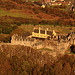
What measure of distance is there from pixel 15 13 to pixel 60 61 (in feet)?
198

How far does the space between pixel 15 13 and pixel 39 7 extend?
23869 mm

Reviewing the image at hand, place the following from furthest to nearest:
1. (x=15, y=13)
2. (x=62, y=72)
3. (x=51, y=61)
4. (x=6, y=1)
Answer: (x=6, y=1)
(x=15, y=13)
(x=51, y=61)
(x=62, y=72)

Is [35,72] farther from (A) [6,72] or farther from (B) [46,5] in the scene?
(B) [46,5]

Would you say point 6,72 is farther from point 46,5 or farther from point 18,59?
point 46,5

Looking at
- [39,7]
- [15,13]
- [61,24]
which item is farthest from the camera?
[39,7]

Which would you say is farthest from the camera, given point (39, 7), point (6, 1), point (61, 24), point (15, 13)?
point (39, 7)

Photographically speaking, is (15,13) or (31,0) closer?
(15,13)

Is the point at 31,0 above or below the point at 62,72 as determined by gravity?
above

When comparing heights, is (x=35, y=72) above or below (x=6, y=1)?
below

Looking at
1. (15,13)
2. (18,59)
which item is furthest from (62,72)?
(15,13)

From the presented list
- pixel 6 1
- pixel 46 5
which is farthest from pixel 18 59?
pixel 46 5

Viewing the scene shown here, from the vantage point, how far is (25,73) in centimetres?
2981

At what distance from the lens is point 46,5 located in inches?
4550

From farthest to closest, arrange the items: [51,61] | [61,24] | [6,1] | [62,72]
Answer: [6,1] < [61,24] < [51,61] < [62,72]
